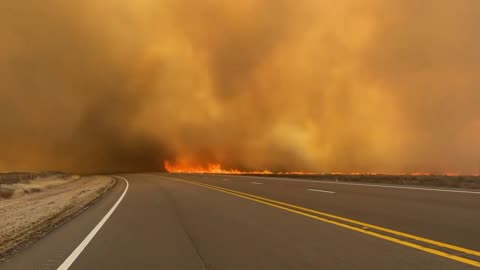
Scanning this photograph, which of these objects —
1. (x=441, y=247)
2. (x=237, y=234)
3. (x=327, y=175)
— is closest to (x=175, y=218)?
(x=237, y=234)

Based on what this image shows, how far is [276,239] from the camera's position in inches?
333

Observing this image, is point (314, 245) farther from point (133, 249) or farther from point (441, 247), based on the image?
point (133, 249)

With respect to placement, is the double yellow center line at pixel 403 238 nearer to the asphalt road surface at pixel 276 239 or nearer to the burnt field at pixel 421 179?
the asphalt road surface at pixel 276 239

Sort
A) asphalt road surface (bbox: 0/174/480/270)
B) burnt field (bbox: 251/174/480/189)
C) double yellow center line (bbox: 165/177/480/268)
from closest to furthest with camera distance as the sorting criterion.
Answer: double yellow center line (bbox: 165/177/480/268)
asphalt road surface (bbox: 0/174/480/270)
burnt field (bbox: 251/174/480/189)

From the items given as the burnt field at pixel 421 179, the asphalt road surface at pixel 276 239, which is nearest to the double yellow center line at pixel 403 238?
the asphalt road surface at pixel 276 239

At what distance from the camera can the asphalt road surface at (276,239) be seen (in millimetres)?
6590

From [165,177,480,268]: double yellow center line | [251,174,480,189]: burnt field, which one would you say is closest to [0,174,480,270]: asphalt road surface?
[165,177,480,268]: double yellow center line

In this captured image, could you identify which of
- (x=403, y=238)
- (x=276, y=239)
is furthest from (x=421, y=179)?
(x=276, y=239)

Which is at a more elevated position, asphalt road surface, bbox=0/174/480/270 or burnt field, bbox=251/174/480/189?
burnt field, bbox=251/174/480/189

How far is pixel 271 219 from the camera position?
11.4 m

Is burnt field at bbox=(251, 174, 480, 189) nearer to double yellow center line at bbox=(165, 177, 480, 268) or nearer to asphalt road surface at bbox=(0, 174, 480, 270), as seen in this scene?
asphalt road surface at bbox=(0, 174, 480, 270)

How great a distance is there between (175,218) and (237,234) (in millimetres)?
3723

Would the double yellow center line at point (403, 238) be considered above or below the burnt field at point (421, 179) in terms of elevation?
Answer: below

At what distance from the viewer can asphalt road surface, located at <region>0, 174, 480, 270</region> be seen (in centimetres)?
659
